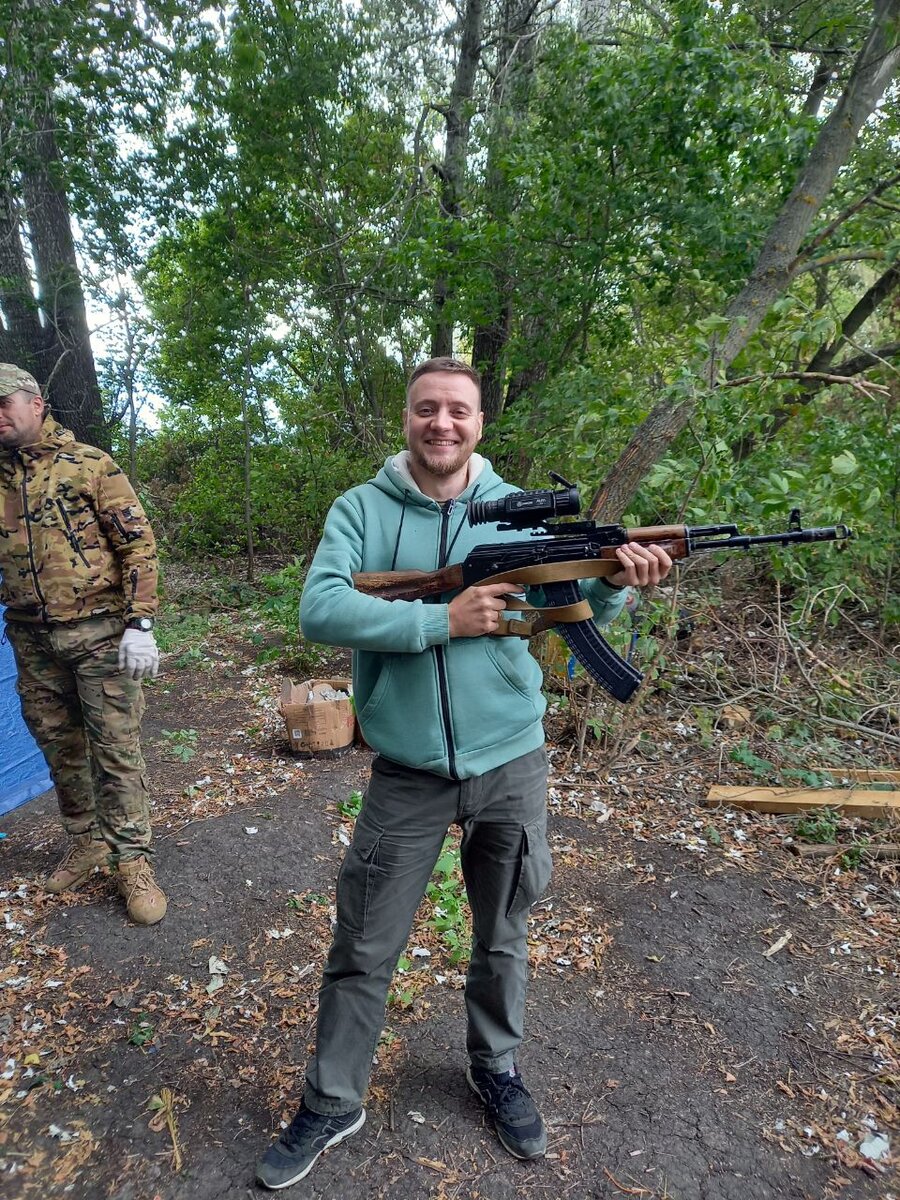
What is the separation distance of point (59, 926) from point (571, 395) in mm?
4730

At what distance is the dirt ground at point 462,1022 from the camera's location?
224cm

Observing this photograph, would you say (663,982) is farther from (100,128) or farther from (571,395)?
(100,128)

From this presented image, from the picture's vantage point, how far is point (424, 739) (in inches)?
80.0

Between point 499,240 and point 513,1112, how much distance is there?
6178 millimetres

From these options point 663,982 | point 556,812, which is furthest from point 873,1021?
point 556,812

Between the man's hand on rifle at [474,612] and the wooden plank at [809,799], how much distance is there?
127 inches

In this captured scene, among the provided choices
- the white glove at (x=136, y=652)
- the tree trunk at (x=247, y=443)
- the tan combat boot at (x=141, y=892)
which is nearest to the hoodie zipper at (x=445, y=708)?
the white glove at (x=136, y=652)

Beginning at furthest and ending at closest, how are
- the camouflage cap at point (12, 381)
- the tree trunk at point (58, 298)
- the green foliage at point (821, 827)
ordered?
the tree trunk at point (58, 298) → the green foliage at point (821, 827) → the camouflage cap at point (12, 381)

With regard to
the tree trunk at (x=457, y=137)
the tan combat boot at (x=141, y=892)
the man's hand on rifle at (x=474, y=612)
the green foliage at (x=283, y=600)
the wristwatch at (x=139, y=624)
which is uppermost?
the tree trunk at (x=457, y=137)

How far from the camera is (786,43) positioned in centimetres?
661

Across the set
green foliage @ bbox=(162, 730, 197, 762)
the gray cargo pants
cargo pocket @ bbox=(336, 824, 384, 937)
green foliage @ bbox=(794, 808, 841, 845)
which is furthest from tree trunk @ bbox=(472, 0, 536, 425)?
cargo pocket @ bbox=(336, 824, 384, 937)

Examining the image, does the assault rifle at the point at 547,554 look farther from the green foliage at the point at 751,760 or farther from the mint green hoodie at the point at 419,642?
the green foliage at the point at 751,760

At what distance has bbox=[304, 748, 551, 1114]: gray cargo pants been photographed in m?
2.07

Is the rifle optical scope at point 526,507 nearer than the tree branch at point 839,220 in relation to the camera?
Yes
